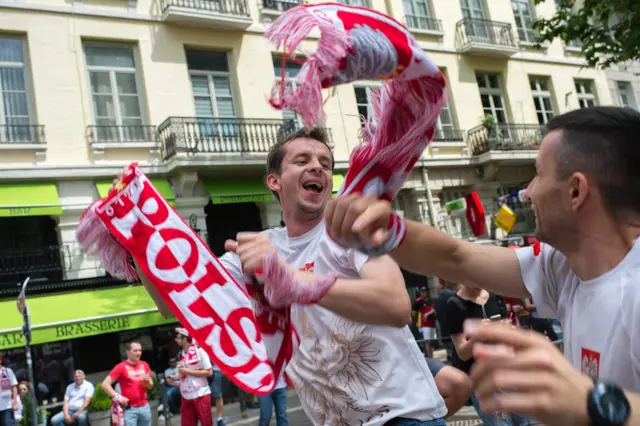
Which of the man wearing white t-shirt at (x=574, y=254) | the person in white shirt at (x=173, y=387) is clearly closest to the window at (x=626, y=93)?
the person in white shirt at (x=173, y=387)

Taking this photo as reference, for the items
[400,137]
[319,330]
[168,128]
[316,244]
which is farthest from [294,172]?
[168,128]

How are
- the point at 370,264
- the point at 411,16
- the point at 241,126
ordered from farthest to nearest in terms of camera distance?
the point at 411,16
the point at 241,126
the point at 370,264

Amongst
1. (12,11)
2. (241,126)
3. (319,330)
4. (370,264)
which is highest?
(12,11)

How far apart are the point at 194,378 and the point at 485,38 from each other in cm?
1592

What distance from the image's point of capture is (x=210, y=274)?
309 cm

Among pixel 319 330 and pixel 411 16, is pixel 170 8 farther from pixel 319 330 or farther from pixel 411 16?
pixel 319 330

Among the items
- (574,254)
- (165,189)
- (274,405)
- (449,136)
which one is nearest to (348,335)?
(574,254)

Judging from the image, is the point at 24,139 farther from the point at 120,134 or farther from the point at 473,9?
the point at 473,9

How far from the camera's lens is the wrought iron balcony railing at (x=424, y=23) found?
18.0 m

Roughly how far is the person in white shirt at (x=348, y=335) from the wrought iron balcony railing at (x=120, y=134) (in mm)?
11434

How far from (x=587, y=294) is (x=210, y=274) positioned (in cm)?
203

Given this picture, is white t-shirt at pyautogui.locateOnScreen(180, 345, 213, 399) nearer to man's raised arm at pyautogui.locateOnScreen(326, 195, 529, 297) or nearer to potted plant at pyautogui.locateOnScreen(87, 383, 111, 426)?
potted plant at pyautogui.locateOnScreen(87, 383, 111, 426)

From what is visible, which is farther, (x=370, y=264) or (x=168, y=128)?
(x=168, y=128)

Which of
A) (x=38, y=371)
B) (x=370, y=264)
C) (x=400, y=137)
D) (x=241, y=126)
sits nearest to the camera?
(x=400, y=137)
